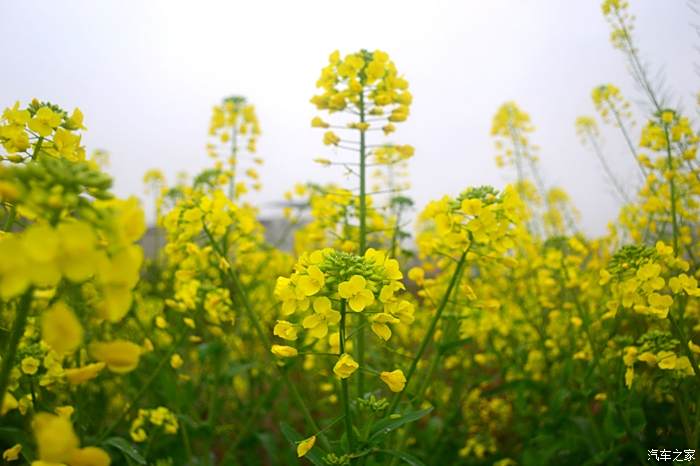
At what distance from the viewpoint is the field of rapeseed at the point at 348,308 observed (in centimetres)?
87

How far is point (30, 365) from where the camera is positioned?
1.71 metres

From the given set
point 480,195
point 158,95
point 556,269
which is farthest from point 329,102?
point 556,269

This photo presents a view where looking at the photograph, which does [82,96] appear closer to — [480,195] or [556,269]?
[480,195]

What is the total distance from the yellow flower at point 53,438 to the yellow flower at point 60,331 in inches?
4.7

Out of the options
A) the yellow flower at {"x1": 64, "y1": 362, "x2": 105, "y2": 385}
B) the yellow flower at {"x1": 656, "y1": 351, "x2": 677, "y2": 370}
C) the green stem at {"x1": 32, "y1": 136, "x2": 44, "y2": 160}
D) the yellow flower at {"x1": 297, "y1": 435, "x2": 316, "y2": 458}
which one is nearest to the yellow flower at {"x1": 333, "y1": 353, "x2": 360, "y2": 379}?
the yellow flower at {"x1": 297, "y1": 435, "x2": 316, "y2": 458}

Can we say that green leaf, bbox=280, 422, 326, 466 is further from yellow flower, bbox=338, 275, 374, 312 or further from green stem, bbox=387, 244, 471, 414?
yellow flower, bbox=338, 275, 374, 312

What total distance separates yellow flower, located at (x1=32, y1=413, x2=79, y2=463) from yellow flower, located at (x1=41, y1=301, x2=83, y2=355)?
0.12m

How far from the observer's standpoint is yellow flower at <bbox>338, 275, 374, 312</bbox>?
1407 millimetres

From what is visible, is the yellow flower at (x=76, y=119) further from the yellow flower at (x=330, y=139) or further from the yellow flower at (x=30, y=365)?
the yellow flower at (x=330, y=139)

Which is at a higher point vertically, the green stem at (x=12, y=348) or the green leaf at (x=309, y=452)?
the green stem at (x=12, y=348)

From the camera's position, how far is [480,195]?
2049 mm

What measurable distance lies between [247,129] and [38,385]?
2.80 metres

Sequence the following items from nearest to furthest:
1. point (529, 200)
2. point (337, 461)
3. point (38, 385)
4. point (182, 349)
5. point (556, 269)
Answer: point (337, 461)
point (38, 385)
point (182, 349)
point (556, 269)
point (529, 200)

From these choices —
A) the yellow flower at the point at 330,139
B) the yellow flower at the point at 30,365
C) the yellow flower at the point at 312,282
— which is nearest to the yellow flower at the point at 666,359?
the yellow flower at the point at 312,282
